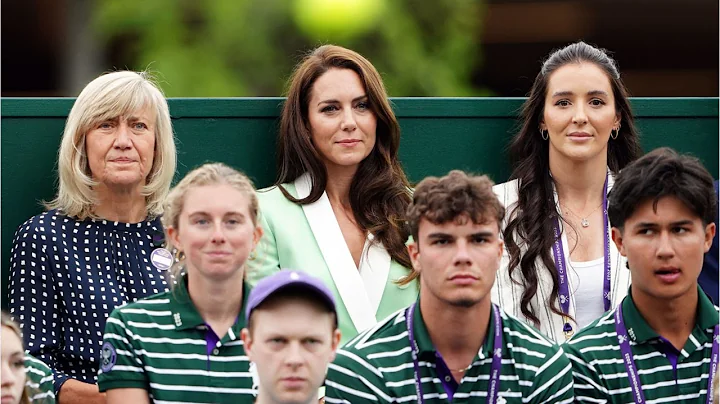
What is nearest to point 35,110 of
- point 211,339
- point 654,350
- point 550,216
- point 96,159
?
point 96,159

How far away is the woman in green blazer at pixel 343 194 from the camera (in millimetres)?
4883

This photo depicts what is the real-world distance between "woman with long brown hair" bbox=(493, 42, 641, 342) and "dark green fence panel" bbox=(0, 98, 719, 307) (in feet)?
0.75

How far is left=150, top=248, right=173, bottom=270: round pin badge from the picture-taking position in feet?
15.8

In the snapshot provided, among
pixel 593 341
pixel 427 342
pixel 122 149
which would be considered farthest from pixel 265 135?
pixel 593 341

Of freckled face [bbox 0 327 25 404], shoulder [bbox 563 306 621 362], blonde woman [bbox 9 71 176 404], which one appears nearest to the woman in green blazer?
blonde woman [bbox 9 71 176 404]

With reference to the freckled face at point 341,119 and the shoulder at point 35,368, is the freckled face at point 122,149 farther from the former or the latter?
→ the shoulder at point 35,368

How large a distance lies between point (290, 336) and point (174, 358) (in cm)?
42

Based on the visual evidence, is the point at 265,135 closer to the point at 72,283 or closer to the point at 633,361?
the point at 72,283

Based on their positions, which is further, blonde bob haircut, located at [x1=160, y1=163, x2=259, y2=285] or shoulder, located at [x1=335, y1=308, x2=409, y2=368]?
blonde bob haircut, located at [x1=160, y1=163, x2=259, y2=285]

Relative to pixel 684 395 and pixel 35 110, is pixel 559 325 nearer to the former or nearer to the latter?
pixel 684 395

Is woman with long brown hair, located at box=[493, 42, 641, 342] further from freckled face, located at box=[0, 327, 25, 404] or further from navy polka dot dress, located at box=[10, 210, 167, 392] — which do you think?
freckled face, located at box=[0, 327, 25, 404]

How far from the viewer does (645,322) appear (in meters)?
4.28

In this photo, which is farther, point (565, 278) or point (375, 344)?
point (565, 278)

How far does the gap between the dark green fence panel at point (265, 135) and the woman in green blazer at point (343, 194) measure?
284 mm
